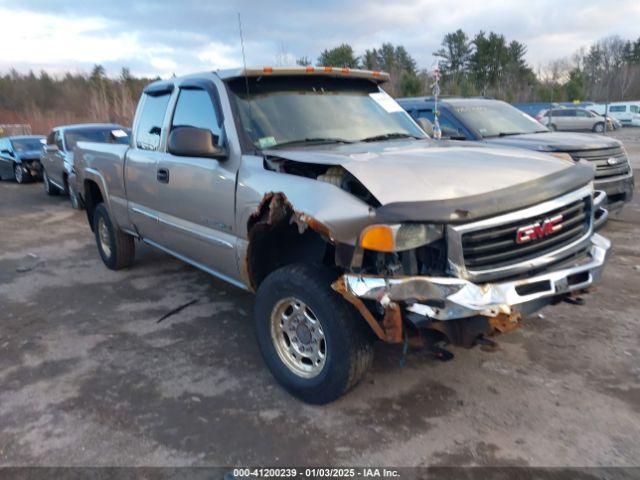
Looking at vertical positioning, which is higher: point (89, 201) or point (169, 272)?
point (89, 201)

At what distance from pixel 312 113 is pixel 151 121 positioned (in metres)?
1.83

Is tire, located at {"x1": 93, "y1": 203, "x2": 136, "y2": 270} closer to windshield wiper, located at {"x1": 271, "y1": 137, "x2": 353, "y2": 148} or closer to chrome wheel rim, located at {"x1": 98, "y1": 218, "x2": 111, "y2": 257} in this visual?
chrome wheel rim, located at {"x1": 98, "y1": 218, "x2": 111, "y2": 257}

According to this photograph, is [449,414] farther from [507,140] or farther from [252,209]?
[507,140]

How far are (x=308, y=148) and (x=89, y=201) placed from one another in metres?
3.98

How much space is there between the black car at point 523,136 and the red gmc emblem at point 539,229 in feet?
11.7

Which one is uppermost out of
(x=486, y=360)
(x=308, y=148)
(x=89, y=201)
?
(x=308, y=148)

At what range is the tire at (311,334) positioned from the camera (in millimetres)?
2924

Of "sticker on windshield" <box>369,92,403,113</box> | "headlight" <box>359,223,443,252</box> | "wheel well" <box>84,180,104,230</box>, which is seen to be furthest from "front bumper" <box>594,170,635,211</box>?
"wheel well" <box>84,180,104,230</box>

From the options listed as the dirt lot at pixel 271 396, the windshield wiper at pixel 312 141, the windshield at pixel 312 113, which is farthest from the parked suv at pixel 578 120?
the windshield wiper at pixel 312 141

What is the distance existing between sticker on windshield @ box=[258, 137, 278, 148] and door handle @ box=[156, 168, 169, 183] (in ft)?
3.71

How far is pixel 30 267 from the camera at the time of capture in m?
6.68

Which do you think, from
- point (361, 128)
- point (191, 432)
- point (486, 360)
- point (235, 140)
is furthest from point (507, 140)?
point (191, 432)

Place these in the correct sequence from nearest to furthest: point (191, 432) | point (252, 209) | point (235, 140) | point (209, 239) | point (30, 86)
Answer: point (191, 432)
point (252, 209)
point (235, 140)
point (209, 239)
point (30, 86)

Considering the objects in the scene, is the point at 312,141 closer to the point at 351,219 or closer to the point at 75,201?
the point at 351,219
